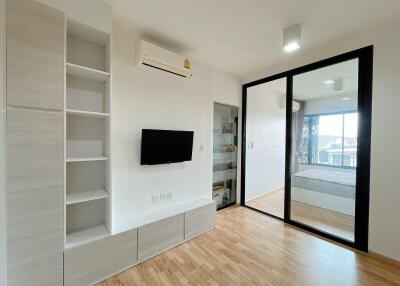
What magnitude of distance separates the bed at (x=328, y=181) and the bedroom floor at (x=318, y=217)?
1.04 ft

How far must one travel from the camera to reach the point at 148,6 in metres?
1.88

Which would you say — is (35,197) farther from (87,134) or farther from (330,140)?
(330,140)

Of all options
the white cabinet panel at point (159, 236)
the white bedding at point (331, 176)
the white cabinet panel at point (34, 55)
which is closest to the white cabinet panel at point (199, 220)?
the white cabinet panel at point (159, 236)

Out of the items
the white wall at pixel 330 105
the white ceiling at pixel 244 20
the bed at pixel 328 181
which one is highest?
the white ceiling at pixel 244 20

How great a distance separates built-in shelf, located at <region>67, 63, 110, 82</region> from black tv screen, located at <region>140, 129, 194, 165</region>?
29.2 inches

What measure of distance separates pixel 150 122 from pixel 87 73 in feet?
2.96

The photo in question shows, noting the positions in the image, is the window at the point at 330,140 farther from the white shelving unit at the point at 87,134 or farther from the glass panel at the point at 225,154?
the white shelving unit at the point at 87,134

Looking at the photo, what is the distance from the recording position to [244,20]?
2061 mm

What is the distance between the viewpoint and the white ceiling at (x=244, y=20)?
1827mm

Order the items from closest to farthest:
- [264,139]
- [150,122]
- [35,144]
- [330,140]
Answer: [35,144], [150,122], [330,140], [264,139]

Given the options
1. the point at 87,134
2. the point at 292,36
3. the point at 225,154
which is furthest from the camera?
the point at 225,154

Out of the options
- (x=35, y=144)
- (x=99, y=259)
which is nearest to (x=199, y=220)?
(x=99, y=259)

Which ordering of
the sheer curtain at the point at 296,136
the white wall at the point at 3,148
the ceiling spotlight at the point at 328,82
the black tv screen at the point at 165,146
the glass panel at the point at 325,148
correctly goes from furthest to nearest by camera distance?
the sheer curtain at the point at 296,136 < the ceiling spotlight at the point at 328,82 < the glass panel at the point at 325,148 < the black tv screen at the point at 165,146 < the white wall at the point at 3,148

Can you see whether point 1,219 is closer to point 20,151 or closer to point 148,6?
point 20,151
